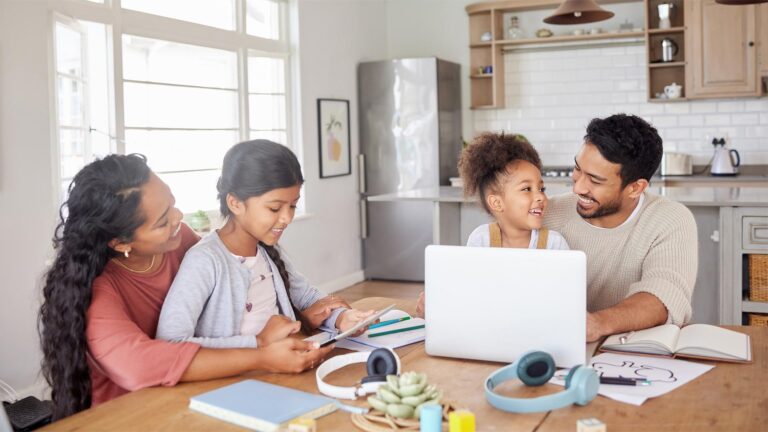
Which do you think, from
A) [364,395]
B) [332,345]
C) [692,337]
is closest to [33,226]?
[332,345]

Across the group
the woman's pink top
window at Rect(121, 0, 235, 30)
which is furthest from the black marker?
window at Rect(121, 0, 235, 30)

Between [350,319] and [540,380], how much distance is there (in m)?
0.65

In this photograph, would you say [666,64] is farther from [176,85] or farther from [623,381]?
[623,381]

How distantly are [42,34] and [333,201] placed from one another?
3191 mm

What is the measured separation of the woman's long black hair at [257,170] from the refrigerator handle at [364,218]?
510 cm

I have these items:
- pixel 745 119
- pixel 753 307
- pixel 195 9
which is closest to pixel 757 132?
pixel 745 119

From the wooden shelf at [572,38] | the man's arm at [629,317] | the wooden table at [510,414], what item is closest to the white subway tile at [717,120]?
the wooden shelf at [572,38]

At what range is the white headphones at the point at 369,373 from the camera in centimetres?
162

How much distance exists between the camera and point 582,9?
4781 mm

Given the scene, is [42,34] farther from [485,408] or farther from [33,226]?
[485,408]

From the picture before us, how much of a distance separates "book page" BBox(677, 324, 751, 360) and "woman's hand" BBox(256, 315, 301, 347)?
35.1 inches

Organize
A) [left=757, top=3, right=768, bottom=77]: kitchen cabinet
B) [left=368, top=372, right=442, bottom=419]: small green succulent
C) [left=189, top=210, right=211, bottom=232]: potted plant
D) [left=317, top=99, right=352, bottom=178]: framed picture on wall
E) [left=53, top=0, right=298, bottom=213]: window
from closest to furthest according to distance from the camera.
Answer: [left=368, top=372, right=442, bottom=419]: small green succulent
[left=53, top=0, right=298, bottom=213]: window
[left=189, top=210, right=211, bottom=232]: potted plant
[left=757, top=3, right=768, bottom=77]: kitchen cabinet
[left=317, top=99, right=352, bottom=178]: framed picture on wall

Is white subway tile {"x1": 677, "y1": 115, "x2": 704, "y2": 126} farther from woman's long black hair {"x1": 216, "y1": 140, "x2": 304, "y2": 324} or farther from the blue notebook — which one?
the blue notebook

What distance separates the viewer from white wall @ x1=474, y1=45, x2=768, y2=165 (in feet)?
21.9
